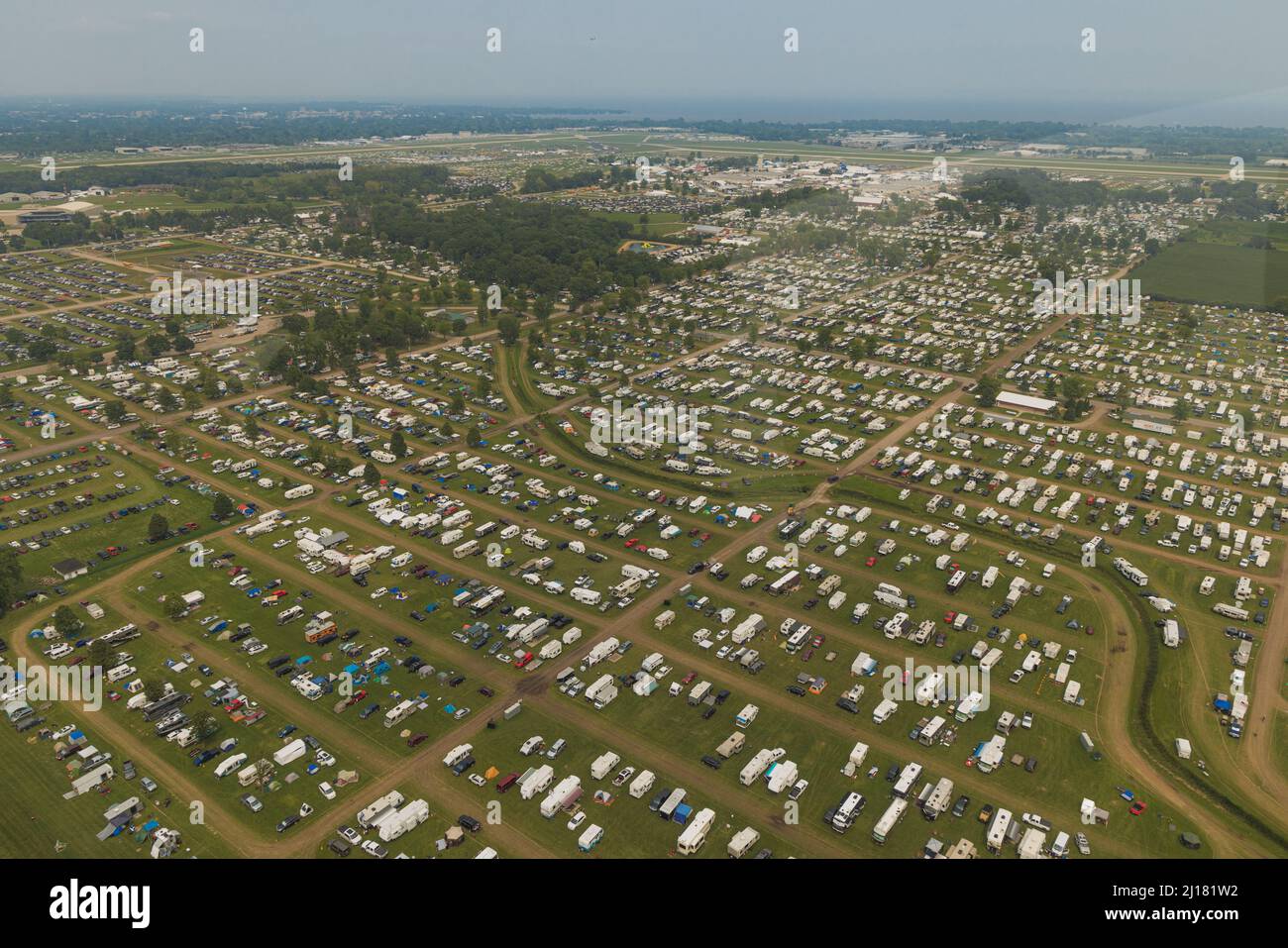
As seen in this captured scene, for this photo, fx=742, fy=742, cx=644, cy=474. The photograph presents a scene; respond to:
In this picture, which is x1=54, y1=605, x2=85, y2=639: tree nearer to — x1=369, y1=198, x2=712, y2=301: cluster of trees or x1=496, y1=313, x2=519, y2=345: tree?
x1=496, y1=313, x2=519, y2=345: tree

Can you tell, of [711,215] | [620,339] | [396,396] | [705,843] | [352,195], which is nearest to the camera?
[705,843]

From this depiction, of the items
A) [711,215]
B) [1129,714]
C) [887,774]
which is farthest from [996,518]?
[711,215]

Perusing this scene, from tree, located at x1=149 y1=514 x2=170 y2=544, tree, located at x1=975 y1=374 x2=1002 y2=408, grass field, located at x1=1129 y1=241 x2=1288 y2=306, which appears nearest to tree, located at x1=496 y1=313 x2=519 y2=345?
tree, located at x1=149 y1=514 x2=170 y2=544

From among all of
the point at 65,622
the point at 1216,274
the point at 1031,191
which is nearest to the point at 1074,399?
the point at 1216,274

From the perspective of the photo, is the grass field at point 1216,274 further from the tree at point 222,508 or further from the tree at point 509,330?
the tree at point 222,508

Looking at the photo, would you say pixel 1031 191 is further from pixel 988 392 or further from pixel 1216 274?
pixel 988 392

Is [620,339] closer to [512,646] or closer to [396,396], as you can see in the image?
[396,396]

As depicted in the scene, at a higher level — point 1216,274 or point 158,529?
point 1216,274
